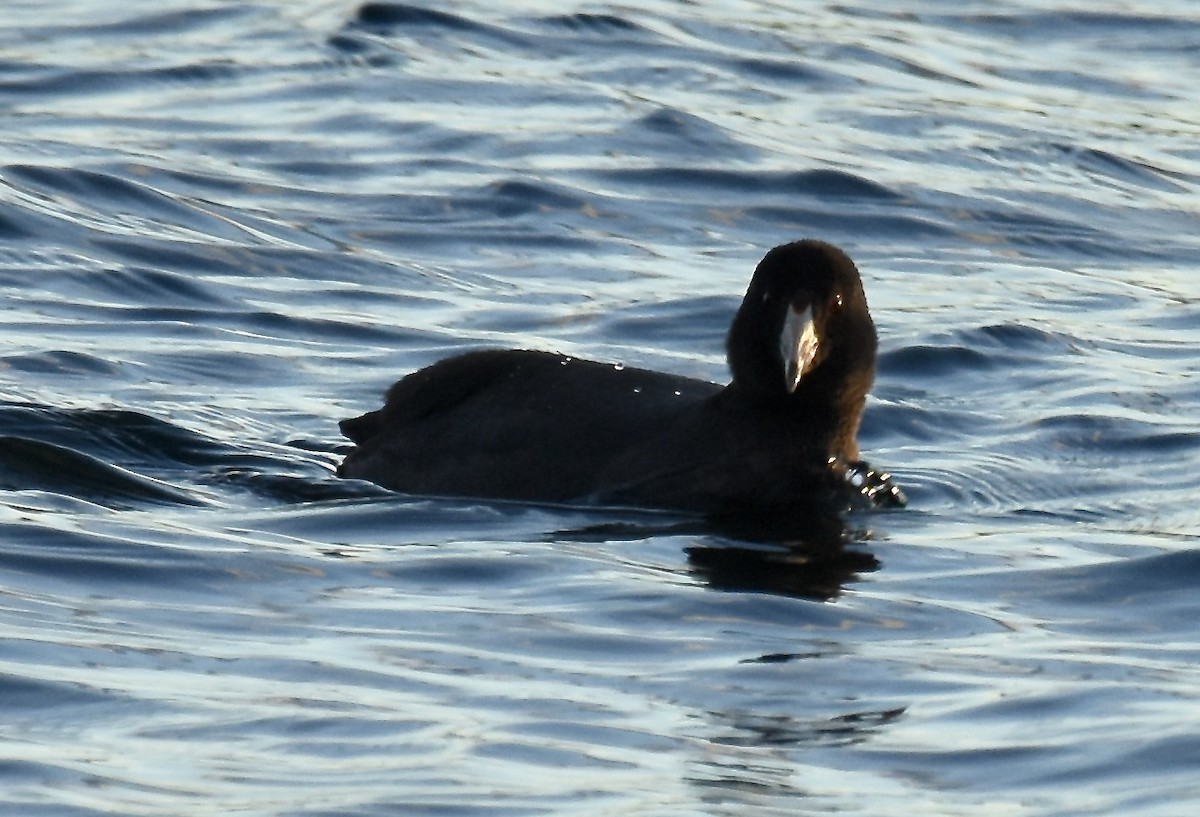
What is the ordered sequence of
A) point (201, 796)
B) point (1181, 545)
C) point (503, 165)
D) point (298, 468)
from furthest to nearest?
point (503, 165) < point (298, 468) < point (1181, 545) < point (201, 796)

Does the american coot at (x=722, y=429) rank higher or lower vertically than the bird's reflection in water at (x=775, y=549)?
higher

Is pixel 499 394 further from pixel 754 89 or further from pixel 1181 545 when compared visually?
pixel 754 89

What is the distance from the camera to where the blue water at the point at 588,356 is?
633 centimetres

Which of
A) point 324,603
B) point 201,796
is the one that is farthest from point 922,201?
point 201,796

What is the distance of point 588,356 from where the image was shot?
40.5ft

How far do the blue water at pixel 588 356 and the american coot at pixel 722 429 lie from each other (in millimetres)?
164

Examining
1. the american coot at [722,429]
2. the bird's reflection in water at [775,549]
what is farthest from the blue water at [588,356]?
the american coot at [722,429]

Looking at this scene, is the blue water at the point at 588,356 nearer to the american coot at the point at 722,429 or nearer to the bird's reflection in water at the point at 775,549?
the bird's reflection in water at the point at 775,549

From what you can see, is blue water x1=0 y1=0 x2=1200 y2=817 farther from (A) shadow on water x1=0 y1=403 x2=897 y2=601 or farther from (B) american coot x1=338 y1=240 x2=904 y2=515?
(B) american coot x1=338 y1=240 x2=904 y2=515

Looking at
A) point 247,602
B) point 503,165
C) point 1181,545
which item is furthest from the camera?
point 503,165

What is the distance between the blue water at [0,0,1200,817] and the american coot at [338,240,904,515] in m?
0.16

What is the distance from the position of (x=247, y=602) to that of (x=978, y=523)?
9.71ft

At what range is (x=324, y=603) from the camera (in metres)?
7.66

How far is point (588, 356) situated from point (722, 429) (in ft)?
10.7
